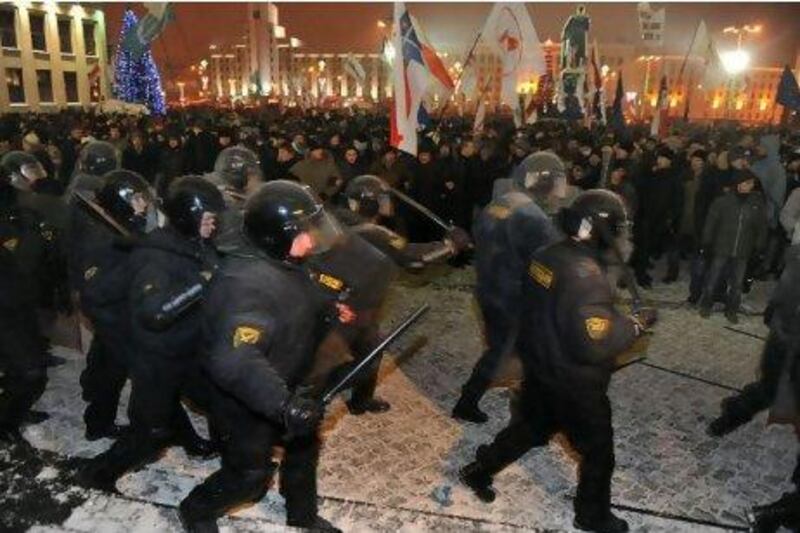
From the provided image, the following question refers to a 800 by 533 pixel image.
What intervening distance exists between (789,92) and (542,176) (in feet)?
41.6

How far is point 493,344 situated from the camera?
5254mm

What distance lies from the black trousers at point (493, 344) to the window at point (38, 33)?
1891 inches

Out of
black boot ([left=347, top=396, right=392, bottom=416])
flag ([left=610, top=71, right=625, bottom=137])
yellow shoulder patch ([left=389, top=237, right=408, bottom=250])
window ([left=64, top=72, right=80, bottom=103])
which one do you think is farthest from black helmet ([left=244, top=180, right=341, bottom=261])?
window ([left=64, top=72, right=80, bottom=103])

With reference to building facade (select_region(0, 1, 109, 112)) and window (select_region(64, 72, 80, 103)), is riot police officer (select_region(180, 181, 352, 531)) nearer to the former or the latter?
building facade (select_region(0, 1, 109, 112))

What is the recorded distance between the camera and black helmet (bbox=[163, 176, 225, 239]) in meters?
3.95

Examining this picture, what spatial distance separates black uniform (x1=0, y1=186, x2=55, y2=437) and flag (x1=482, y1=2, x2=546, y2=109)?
7426mm

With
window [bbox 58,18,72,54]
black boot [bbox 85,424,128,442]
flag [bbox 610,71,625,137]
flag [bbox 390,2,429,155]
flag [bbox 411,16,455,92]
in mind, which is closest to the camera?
black boot [bbox 85,424,128,442]

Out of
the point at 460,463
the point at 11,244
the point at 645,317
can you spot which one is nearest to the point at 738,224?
the point at 645,317

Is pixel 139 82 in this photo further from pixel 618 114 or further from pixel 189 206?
pixel 189 206

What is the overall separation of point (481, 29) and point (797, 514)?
836 centimetres

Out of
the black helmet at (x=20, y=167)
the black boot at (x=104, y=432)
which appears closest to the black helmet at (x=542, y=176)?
the black boot at (x=104, y=432)

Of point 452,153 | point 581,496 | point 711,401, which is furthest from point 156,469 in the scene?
point 452,153

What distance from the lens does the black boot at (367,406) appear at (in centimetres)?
554

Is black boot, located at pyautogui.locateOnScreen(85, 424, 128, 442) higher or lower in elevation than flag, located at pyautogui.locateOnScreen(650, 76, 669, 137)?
lower
